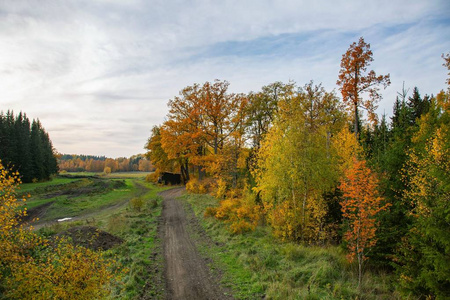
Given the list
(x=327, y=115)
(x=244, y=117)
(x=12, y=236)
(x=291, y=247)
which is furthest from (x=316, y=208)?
(x=244, y=117)

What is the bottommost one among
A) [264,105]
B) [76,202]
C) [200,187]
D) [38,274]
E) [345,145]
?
[76,202]

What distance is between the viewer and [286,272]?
12.6 metres

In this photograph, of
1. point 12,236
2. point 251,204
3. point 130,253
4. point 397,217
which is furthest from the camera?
point 251,204

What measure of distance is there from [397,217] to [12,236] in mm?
18332

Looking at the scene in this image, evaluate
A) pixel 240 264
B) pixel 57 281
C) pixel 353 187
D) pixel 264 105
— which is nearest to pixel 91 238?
pixel 240 264

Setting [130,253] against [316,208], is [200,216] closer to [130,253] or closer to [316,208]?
[130,253]

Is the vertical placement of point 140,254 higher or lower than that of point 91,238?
lower

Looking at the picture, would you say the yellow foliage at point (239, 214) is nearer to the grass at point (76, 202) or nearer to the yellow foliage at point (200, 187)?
the yellow foliage at point (200, 187)

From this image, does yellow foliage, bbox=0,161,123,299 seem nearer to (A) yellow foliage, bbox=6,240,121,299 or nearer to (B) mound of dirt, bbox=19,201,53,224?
(A) yellow foliage, bbox=6,240,121,299

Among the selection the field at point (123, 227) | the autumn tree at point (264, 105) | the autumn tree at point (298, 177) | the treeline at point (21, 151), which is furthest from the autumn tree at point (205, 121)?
the treeline at point (21, 151)

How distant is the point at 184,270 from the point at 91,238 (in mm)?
8187

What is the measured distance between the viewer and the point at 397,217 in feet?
47.4

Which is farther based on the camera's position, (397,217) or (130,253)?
(130,253)

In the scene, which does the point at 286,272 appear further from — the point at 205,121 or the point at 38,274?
the point at 205,121
